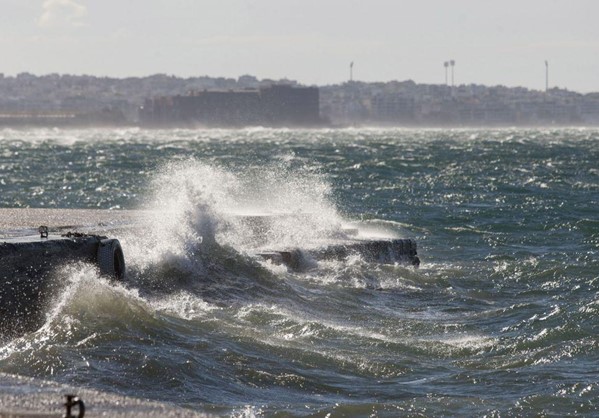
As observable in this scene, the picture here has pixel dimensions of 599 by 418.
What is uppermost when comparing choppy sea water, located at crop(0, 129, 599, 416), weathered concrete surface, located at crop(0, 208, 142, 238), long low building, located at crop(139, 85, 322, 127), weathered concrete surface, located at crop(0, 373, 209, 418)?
weathered concrete surface, located at crop(0, 373, 209, 418)

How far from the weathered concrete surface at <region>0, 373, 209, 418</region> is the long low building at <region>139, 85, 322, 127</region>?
575 ft

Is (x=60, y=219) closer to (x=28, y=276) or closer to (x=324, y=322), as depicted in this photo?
(x=324, y=322)

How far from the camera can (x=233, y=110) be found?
605 ft

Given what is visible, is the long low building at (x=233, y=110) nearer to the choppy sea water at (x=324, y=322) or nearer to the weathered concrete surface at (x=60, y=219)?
the choppy sea water at (x=324, y=322)

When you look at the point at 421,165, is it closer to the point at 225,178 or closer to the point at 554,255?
the point at 225,178

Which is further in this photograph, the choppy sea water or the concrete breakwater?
the concrete breakwater

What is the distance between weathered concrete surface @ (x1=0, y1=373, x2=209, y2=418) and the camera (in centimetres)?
537

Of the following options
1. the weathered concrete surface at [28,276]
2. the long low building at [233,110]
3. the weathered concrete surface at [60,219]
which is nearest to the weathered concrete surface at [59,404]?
the weathered concrete surface at [28,276]

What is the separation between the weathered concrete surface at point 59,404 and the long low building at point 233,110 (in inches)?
6904

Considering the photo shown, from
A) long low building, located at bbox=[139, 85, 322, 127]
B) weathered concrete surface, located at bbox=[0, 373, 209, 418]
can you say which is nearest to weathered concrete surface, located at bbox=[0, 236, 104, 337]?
weathered concrete surface, located at bbox=[0, 373, 209, 418]

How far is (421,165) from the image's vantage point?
148 feet

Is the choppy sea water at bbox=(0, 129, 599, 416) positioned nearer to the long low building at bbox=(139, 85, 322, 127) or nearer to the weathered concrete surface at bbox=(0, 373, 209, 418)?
the weathered concrete surface at bbox=(0, 373, 209, 418)

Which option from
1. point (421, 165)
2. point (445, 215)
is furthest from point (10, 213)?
point (421, 165)

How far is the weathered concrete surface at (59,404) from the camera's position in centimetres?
537
